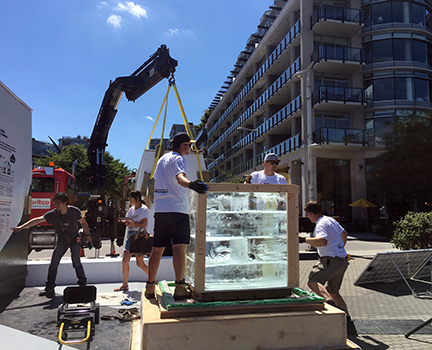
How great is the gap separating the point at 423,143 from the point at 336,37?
35.9 feet

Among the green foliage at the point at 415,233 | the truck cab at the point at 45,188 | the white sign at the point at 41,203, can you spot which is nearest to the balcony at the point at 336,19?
the green foliage at the point at 415,233

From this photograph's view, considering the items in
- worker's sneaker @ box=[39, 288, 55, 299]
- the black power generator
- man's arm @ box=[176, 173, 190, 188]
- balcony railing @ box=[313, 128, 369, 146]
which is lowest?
worker's sneaker @ box=[39, 288, 55, 299]

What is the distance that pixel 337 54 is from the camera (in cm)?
2494

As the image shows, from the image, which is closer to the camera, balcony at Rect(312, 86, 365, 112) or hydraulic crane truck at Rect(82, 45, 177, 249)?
hydraulic crane truck at Rect(82, 45, 177, 249)

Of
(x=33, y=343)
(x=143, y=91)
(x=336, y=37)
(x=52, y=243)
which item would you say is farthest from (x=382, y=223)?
(x=33, y=343)

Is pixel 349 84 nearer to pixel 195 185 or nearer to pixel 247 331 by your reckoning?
pixel 195 185

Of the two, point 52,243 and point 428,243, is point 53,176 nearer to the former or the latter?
point 52,243

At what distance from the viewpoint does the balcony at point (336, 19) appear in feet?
81.9

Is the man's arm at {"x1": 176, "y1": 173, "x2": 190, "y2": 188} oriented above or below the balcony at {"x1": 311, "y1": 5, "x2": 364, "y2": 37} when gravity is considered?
below

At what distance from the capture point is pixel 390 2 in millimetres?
26234

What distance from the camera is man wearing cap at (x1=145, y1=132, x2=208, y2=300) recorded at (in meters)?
3.42

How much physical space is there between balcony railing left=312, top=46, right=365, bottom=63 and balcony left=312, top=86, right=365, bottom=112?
2.05 metres

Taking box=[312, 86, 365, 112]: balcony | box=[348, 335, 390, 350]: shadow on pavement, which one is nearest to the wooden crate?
box=[348, 335, 390, 350]: shadow on pavement

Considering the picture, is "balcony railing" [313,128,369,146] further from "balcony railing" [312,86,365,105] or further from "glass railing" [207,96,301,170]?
"glass railing" [207,96,301,170]
